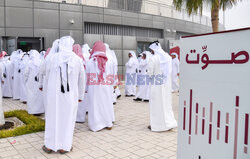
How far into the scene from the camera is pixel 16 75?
10016 mm

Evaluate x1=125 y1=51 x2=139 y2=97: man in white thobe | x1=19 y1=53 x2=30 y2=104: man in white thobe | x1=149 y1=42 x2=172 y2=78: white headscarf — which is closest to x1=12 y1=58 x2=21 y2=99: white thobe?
x1=19 y1=53 x2=30 y2=104: man in white thobe

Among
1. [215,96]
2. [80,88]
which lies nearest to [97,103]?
[80,88]

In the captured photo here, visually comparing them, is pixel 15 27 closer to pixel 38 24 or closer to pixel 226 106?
pixel 38 24

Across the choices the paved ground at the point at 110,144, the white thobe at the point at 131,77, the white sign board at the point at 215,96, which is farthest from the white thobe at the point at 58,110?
the white thobe at the point at 131,77

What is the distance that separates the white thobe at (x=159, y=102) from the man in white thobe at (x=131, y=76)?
5245 mm

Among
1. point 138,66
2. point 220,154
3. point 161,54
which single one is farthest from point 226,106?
point 138,66

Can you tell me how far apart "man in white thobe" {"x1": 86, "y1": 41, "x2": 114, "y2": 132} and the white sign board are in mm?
3452

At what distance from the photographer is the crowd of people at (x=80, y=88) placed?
412 cm

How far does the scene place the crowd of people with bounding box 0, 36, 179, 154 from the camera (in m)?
4.12

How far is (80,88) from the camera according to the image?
4449 mm

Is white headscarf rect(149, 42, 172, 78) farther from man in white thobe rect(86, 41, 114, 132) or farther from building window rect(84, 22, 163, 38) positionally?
building window rect(84, 22, 163, 38)

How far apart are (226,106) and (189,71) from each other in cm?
48

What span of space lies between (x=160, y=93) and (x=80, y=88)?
1.98 meters

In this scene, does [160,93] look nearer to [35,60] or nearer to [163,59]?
[163,59]
